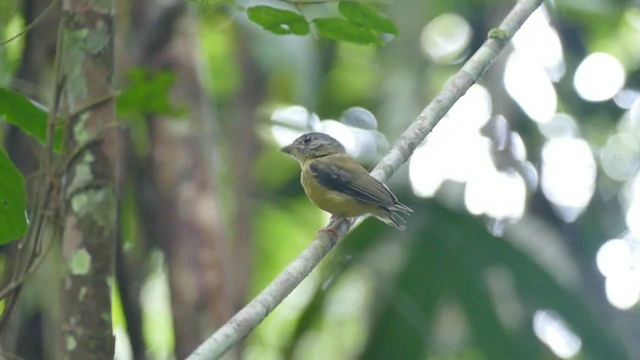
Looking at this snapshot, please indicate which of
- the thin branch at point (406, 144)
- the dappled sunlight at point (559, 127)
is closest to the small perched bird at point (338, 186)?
the thin branch at point (406, 144)

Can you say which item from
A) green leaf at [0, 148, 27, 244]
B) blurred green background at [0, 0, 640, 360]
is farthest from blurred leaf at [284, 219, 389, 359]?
green leaf at [0, 148, 27, 244]

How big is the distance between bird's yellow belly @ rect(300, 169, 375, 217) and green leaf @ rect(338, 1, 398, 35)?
1.31 m

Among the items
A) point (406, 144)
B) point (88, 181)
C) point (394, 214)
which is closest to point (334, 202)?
point (394, 214)

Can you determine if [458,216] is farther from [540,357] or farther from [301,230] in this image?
[301,230]

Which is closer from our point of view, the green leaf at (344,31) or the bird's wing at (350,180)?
the green leaf at (344,31)

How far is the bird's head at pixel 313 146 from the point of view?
17.0 ft

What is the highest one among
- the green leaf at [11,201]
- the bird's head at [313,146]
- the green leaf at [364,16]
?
the green leaf at [364,16]

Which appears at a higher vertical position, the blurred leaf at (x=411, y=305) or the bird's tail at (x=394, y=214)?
the bird's tail at (x=394, y=214)

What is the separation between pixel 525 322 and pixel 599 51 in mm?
3424

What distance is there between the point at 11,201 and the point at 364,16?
1.30 m

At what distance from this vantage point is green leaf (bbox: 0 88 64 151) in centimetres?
304

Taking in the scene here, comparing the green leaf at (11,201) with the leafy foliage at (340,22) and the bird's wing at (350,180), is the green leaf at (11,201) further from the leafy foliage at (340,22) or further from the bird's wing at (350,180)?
the bird's wing at (350,180)

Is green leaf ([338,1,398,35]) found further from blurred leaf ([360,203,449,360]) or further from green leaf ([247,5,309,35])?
blurred leaf ([360,203,449,360])

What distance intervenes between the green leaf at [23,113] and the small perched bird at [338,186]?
1466 millimetres
